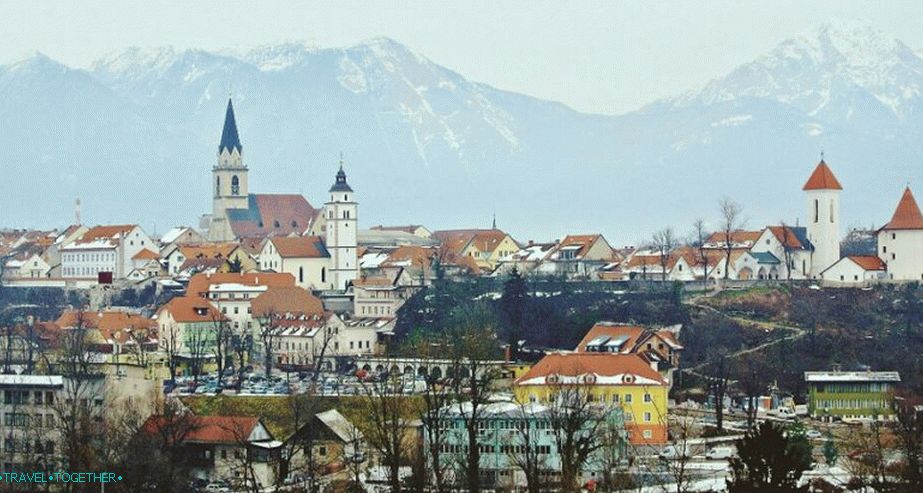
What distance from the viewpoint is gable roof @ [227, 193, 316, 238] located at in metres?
126

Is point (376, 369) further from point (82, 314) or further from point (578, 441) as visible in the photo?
point (578, 441)

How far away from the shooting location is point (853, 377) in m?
71.4

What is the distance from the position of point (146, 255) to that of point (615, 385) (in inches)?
2066

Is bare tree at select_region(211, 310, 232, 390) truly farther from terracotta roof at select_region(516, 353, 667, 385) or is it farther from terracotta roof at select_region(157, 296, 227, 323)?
terracotta roof at select_region(516, 353, 667, 385)

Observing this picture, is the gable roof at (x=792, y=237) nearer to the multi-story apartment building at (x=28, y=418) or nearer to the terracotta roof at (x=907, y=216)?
the terracotta roof at (x=907, y=216)

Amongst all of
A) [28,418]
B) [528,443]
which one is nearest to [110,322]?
[28,418]

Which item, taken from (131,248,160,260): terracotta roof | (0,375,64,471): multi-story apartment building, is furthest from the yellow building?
(131,248,160,260): terracotta roof

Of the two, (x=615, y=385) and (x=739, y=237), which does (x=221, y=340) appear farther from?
(x=739, y=237)

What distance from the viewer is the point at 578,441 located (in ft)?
181

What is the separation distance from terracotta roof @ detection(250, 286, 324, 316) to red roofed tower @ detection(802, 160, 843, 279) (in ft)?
70.9

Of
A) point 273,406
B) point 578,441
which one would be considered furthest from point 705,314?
point 578,441

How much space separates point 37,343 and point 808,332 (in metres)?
29.7

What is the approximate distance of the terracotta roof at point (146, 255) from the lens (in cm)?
11306

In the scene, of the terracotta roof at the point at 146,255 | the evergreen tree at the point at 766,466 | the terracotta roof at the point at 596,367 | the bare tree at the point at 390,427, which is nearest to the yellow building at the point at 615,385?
the terracotta roof at the point at 596,367
